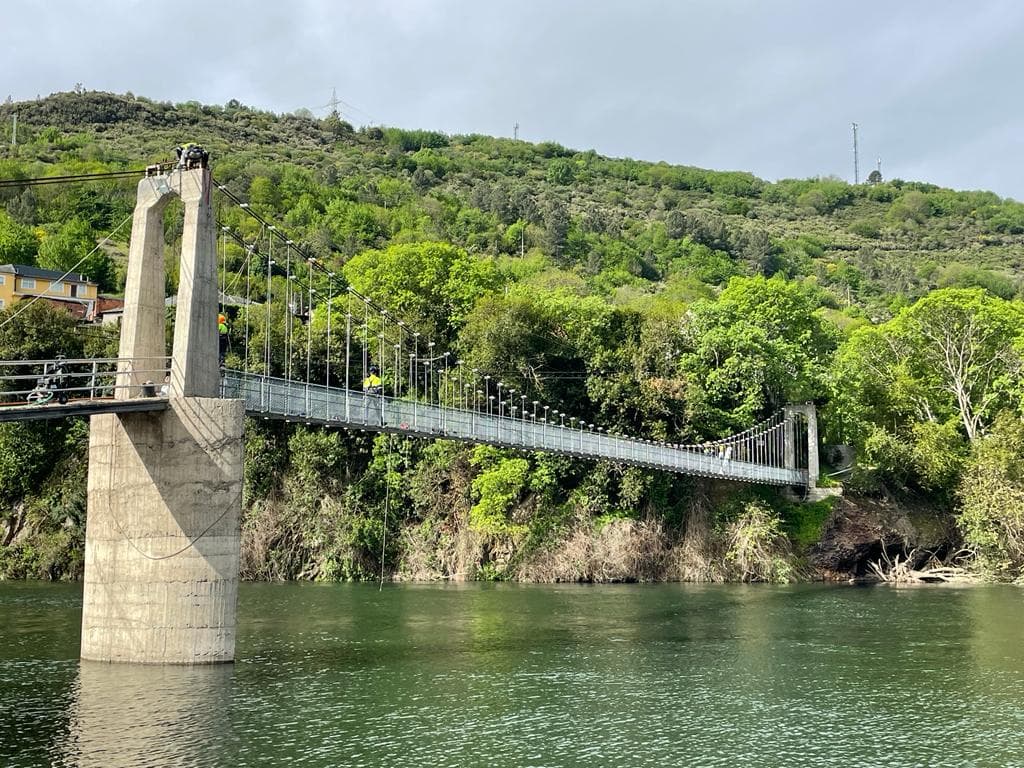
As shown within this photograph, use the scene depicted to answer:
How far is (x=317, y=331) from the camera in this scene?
5322cm

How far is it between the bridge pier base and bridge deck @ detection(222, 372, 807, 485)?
250 centimetres

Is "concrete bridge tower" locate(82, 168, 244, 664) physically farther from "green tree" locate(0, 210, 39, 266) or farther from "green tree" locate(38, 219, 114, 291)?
"green tree" locate(0, 210, 39, 266)

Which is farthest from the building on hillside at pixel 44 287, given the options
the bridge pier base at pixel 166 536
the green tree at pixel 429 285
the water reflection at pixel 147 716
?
the water reflection at pixel 147 716

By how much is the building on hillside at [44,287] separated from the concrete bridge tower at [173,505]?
44.4 m

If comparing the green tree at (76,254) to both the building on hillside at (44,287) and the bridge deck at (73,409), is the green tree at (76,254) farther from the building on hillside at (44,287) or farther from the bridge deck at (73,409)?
the bridge deck at (73,409)

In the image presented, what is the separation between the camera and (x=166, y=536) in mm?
20516

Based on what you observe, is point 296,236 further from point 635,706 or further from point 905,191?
point 905,191

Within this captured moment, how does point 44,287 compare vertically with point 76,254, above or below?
below

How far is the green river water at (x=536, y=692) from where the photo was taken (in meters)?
16.0

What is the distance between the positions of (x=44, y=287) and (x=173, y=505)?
5311 centimetres

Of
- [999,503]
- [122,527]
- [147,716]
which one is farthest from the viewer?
[999,503]

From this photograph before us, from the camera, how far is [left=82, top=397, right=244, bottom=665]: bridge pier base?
66.9 ft

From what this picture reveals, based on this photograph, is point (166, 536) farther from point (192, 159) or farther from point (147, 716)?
point (192, 159)

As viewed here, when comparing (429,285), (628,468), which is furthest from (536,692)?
(429,285)
